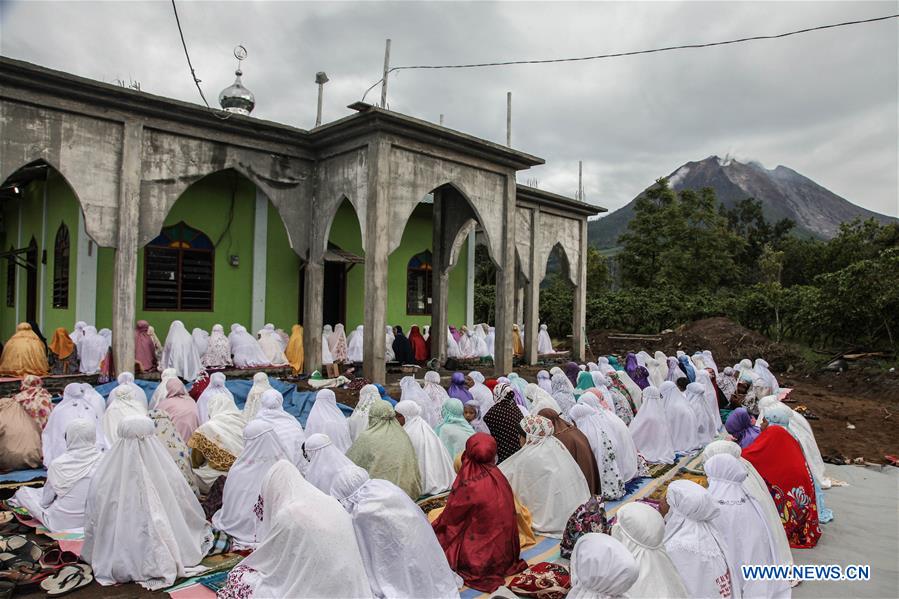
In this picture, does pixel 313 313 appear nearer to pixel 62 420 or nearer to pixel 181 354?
pixel 181 354

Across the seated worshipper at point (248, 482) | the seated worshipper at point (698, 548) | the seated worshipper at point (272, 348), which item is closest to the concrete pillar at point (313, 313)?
the seated worshipper at point (272, 348)

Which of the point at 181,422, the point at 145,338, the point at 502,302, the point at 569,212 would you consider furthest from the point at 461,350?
the point at 181,422

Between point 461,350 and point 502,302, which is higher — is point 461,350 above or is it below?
below

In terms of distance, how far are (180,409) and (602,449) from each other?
4.02m

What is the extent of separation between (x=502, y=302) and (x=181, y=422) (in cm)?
630

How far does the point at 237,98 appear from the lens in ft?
38.8

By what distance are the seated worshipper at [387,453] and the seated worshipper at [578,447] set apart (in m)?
1.18

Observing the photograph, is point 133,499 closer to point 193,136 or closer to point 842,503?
point 842,503

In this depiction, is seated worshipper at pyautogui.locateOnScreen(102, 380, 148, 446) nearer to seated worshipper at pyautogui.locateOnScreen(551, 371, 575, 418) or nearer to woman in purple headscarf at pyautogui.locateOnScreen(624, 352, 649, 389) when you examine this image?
seated worshipper at pyautogui.locateOnScreen(551, 371, 575, 418)

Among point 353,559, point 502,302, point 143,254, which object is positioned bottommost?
point 353,559

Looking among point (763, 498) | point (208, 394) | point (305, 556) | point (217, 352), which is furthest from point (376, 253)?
point (305, 556)

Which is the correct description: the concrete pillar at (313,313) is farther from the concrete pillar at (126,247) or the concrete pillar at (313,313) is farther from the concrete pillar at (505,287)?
the concrete pillar at (505,287)

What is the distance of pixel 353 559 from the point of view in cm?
279

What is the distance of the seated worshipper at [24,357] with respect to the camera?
835 centimetres
